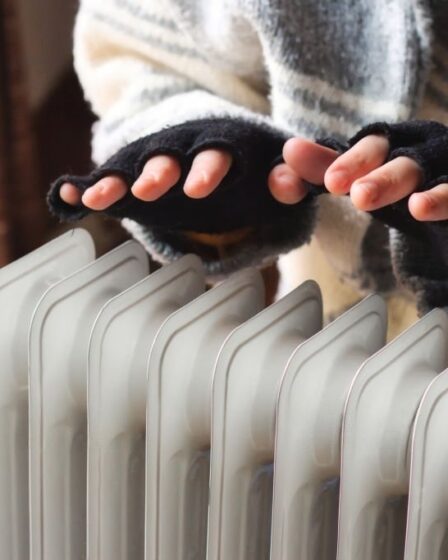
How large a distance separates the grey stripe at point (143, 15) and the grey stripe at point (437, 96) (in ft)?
0.66

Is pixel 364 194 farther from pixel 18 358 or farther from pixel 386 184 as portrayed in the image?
pixel 18 358

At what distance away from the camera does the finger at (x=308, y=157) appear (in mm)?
633

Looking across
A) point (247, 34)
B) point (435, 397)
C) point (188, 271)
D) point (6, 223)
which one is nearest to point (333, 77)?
point (247, 34)

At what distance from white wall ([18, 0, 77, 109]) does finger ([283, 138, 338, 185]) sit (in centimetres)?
96

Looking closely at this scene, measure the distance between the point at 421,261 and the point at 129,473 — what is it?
0.24 metres

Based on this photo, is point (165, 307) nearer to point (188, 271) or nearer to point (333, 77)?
point (188, 271)

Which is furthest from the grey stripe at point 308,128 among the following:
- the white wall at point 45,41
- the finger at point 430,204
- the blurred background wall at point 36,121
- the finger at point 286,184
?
the white wall at point 45,41

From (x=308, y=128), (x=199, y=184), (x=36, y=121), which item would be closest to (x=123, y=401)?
(x=199, y=184)

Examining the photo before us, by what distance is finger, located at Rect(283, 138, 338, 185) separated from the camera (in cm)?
63

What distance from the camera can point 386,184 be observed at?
58cm

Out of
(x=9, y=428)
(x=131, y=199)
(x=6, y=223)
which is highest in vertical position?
(x=6, y=223)

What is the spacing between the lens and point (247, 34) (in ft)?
2.59

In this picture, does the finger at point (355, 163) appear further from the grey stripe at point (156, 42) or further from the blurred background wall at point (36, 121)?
the blurred background wall at point (36, 121)

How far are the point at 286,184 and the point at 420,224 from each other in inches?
3.6
